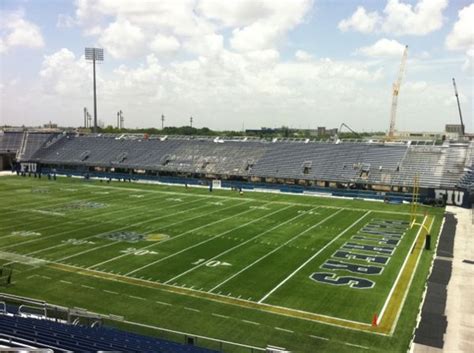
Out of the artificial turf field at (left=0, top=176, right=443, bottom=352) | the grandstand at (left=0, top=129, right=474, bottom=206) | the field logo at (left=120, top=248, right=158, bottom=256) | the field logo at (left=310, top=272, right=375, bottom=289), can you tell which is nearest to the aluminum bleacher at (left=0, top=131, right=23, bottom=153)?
the grandstand at (left=0, top=129, right=474, bottom=206)

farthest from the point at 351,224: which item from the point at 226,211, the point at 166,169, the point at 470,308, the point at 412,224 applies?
the point at 166,169

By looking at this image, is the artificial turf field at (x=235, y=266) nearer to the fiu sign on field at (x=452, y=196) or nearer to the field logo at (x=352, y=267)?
the field logo at (x=352, y=267)

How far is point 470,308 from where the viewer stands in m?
18.7

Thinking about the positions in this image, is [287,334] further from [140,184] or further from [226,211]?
[140,184]

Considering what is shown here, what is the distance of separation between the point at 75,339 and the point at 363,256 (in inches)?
763

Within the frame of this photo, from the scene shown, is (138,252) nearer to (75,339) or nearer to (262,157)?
(75,339)

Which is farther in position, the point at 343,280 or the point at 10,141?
the point at 10,141

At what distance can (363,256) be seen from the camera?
26672 mm

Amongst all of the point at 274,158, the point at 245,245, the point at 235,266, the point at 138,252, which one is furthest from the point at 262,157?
the point at 235,266

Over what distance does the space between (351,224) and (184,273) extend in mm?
17670

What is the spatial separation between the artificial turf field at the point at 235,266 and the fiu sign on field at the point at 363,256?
7 cm

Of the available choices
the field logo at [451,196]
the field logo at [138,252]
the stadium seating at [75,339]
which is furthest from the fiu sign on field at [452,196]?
the stadium seating at [75,339]

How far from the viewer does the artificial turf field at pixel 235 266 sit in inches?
689

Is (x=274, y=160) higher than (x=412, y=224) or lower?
higher
